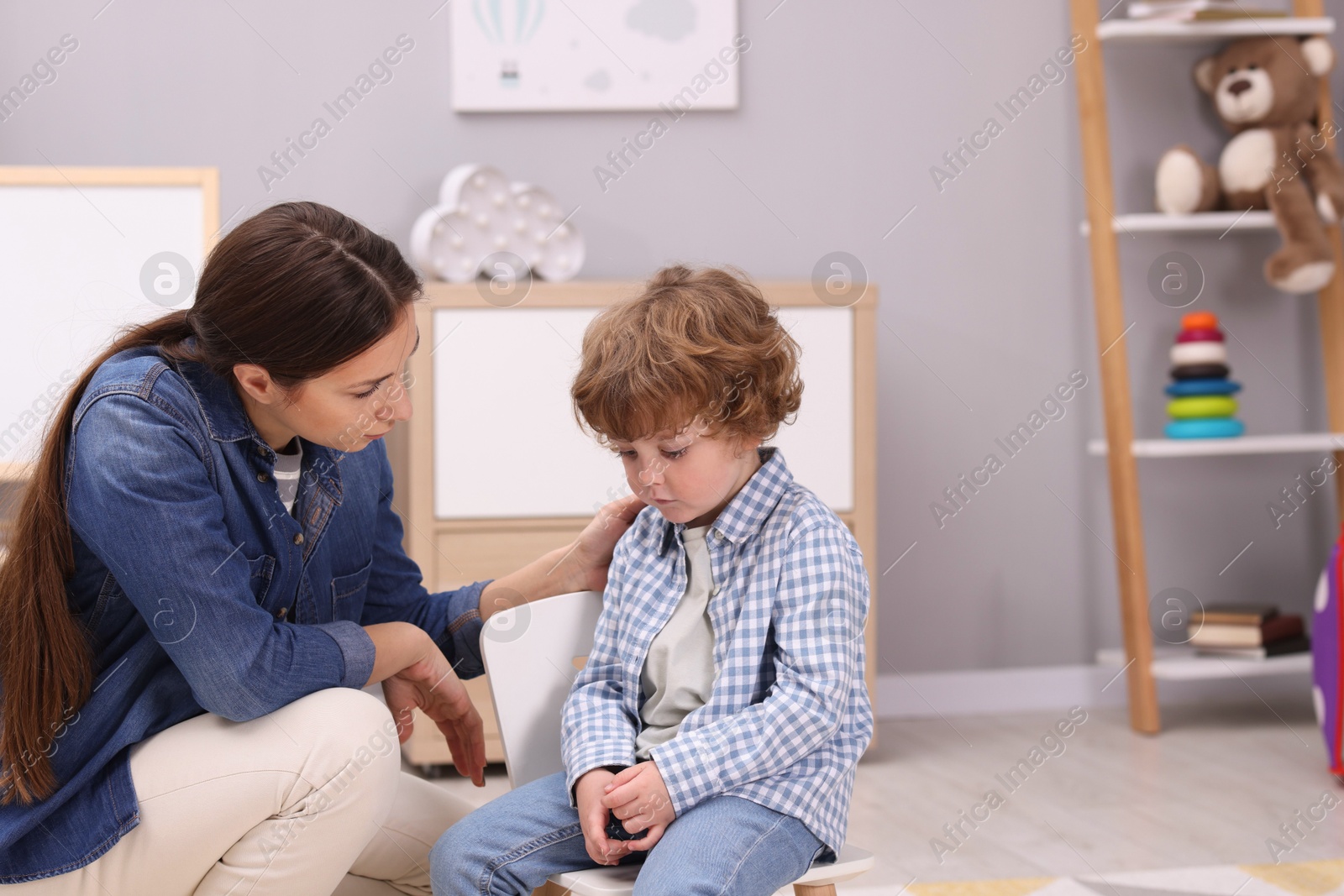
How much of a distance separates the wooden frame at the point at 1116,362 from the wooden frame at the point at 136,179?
5.55 feet

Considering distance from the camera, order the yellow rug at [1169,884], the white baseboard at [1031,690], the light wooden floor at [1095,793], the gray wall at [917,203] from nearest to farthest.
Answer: the yellow rug at [1169,884] → the light wooden floor at [1095,793] → the gray wall at [917,203] → the white baseboard at [1031,690]

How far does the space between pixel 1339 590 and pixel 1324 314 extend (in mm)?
767

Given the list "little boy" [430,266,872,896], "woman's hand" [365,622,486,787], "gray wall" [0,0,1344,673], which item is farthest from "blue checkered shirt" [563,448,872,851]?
"gray wall" [0,0,1344,673]

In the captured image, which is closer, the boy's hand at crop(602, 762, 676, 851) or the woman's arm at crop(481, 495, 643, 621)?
the boy's hand at crop(602, 762, 676, 851)

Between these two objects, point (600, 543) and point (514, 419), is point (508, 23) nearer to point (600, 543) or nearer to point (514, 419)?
point (514, 419)

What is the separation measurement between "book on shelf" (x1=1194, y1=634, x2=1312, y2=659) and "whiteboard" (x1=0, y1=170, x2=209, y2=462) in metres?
2.10

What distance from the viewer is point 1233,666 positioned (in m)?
2.37

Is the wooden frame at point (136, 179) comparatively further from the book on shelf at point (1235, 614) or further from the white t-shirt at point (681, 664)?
the book on shelf at point (1235, 614)

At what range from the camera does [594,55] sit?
7.83 feet

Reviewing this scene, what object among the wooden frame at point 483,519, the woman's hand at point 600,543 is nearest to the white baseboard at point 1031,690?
the wooden frame at point 483,519

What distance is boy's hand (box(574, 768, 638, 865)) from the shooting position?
91 centimetres

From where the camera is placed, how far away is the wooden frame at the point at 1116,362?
240 cm

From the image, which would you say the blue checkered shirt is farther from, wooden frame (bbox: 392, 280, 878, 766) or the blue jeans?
wooden frame (bbox: 392, 280, 878, 766)

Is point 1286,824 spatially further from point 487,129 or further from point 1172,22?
point 487,129
